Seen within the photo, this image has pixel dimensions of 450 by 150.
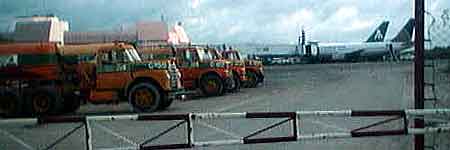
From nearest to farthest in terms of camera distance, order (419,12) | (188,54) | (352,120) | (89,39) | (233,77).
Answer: (419,12) → (352,120) → (188,54) → (233,77) → (89,39)

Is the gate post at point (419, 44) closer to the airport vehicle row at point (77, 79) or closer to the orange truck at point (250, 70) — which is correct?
the airport vehicle row at point (77, 79)

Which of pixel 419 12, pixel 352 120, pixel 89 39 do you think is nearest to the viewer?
pixel 419 12

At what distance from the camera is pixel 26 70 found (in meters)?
19.4

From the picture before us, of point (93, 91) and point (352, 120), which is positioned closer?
point (352, 120)

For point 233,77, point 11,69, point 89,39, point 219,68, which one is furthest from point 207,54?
point 89,39

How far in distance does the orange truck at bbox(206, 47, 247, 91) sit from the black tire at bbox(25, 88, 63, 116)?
9.22 m

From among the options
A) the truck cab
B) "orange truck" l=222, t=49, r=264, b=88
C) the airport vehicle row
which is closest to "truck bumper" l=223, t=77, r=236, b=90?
"orange truck" l=222, t=49, r=264, b=88

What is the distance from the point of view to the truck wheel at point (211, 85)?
84.9 ft

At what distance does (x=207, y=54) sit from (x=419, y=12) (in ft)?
64.0

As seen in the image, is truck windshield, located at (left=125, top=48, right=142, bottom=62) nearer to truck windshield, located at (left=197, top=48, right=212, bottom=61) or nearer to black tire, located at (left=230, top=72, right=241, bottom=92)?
truck windshield, located at (left=197, top=48, right=212, bottom=61)

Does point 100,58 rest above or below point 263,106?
above

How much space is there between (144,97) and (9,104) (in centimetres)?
378

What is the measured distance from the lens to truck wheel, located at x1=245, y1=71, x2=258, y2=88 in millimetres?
32906

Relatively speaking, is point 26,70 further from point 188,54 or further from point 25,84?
point 188,54
